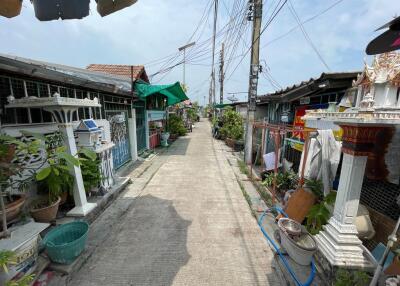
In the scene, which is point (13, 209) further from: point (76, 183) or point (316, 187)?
point (316, 187)

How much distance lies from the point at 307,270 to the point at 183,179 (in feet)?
14.5

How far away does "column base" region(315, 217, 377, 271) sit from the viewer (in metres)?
2.40

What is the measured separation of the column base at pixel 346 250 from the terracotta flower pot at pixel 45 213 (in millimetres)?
4200

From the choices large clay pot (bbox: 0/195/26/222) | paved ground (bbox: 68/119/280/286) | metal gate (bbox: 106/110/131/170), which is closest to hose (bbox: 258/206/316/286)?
paved ground (bbox: 68/119/280/286)

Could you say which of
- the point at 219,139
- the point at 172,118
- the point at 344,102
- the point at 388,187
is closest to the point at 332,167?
the point at 388,187

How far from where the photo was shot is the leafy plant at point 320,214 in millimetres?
3172

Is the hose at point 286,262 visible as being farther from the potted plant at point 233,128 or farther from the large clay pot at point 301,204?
the potted plant at point 233,128

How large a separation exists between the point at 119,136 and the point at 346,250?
705cm

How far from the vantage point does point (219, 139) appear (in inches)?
632

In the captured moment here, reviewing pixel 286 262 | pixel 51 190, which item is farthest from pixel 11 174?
pixel 286 262

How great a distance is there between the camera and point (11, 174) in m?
2.42

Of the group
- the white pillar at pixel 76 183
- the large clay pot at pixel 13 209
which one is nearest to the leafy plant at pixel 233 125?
the white pillar at pixel 76 183

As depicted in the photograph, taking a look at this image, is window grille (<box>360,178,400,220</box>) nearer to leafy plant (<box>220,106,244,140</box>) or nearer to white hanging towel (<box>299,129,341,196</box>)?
white hanging towel (<box>299,129,341,196</box>)

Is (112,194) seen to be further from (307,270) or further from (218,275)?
(307,270)
